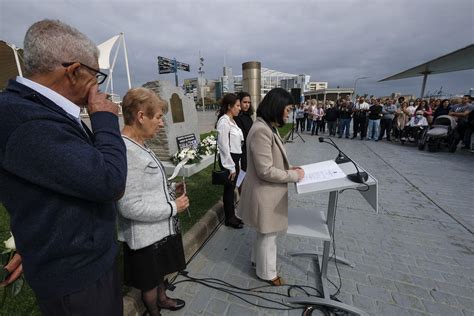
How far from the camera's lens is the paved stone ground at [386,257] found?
238 cm

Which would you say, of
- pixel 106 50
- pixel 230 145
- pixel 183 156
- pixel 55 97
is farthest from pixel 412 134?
pixel 106 50

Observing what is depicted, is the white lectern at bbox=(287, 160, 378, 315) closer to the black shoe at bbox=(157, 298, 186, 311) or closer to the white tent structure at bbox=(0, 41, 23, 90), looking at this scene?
the black shoe at bbox=(157, 298, 186, 311)

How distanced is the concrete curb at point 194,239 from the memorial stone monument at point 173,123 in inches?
120

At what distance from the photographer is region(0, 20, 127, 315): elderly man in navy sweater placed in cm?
84

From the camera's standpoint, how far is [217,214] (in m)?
3.92

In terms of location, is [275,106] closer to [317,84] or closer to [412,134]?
[412,134]

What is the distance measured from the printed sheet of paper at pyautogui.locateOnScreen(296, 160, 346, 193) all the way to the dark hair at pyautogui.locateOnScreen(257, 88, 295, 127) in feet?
1.87

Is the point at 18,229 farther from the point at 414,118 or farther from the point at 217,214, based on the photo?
the point at 414,118

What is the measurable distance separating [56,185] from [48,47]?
53cm

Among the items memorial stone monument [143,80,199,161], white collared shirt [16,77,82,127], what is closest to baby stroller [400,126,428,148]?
memorial stone monument [143,80,199,161]

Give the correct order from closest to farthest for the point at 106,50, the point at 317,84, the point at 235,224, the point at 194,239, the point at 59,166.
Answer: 1. the point at 59,166
2. the point at 194,239
3. the point at 235,224
4. the point at 106,50
5. the point at 317,84

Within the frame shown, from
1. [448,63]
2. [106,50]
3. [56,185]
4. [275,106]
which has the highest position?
[106,50]

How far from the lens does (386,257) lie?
10.0 ft

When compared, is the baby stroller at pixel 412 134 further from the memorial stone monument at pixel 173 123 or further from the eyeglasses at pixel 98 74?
the eyeglasses at pixel 98 74
